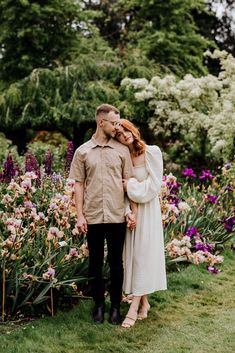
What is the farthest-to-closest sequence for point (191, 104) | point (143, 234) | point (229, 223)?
point (191, 104) → point (229, 223) → point (143, 234)

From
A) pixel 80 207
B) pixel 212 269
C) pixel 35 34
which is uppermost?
pixel 35 34

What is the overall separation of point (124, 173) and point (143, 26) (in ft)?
47.5

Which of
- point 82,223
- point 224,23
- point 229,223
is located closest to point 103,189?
point 82,223

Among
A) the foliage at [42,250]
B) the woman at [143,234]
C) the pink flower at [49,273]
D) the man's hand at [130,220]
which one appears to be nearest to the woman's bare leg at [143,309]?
the woman at [143,234]

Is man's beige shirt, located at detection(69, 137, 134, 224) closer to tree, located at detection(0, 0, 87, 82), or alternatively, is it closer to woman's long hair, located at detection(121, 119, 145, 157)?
woman's long hair, located at detection(121, 119, 145, 157)

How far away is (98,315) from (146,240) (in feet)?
2.47

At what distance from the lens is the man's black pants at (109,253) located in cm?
448

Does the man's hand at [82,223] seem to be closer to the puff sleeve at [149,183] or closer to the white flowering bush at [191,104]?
the puff sleeve at [149,183]

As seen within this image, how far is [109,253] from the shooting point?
4547mm

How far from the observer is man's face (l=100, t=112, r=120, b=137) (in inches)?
173

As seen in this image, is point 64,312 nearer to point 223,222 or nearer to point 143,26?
point 223,222

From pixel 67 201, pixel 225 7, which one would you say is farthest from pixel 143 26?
pixel 67 201

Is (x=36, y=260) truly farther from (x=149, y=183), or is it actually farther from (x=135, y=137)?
(x=135, y=137)

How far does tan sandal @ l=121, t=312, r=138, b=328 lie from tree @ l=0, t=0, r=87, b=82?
33.9 feet
